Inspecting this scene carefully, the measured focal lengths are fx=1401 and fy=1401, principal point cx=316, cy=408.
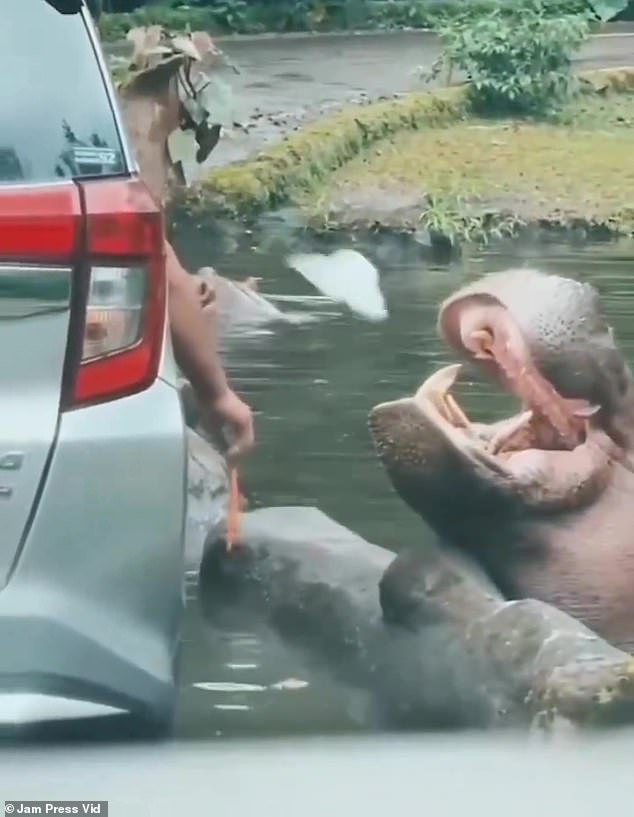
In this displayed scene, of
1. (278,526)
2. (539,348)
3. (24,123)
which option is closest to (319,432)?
(278,526)

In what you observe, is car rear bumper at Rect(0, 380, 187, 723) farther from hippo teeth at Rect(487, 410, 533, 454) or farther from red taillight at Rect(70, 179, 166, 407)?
hippo teeth at Rect(487, 410, 533, 454)

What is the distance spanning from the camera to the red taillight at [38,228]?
271cm

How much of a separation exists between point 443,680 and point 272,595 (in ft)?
1.59

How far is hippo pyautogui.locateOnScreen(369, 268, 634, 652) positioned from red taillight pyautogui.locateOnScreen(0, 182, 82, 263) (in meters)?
1.08

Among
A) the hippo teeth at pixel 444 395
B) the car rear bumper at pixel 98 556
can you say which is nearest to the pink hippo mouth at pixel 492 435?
the hippo teeth at pixel 444 395

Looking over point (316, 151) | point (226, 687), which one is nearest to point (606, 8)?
point (316, 151)

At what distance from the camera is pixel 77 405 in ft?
8.85

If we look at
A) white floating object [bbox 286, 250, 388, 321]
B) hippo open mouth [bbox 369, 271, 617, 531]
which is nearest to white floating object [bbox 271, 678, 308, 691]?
hippo open mouth [bbox 369, 271, 617, 531]

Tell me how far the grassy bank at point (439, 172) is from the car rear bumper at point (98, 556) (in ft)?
3.23

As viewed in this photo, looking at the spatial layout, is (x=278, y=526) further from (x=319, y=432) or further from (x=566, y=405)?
(x=566, y=405)

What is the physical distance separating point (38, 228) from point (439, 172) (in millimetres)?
1303

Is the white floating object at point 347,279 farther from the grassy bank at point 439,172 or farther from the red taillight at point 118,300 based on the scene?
the red taillight at point 118,300

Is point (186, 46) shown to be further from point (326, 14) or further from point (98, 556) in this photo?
point (98, 556)

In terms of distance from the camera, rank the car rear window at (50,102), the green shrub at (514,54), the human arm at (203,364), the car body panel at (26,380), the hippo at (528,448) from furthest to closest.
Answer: the green shrub at (514,54) < the hippo at (528,448) < the human arm at (203,364) < the car rear window at (50,102) < the car body panel at (26,380)
